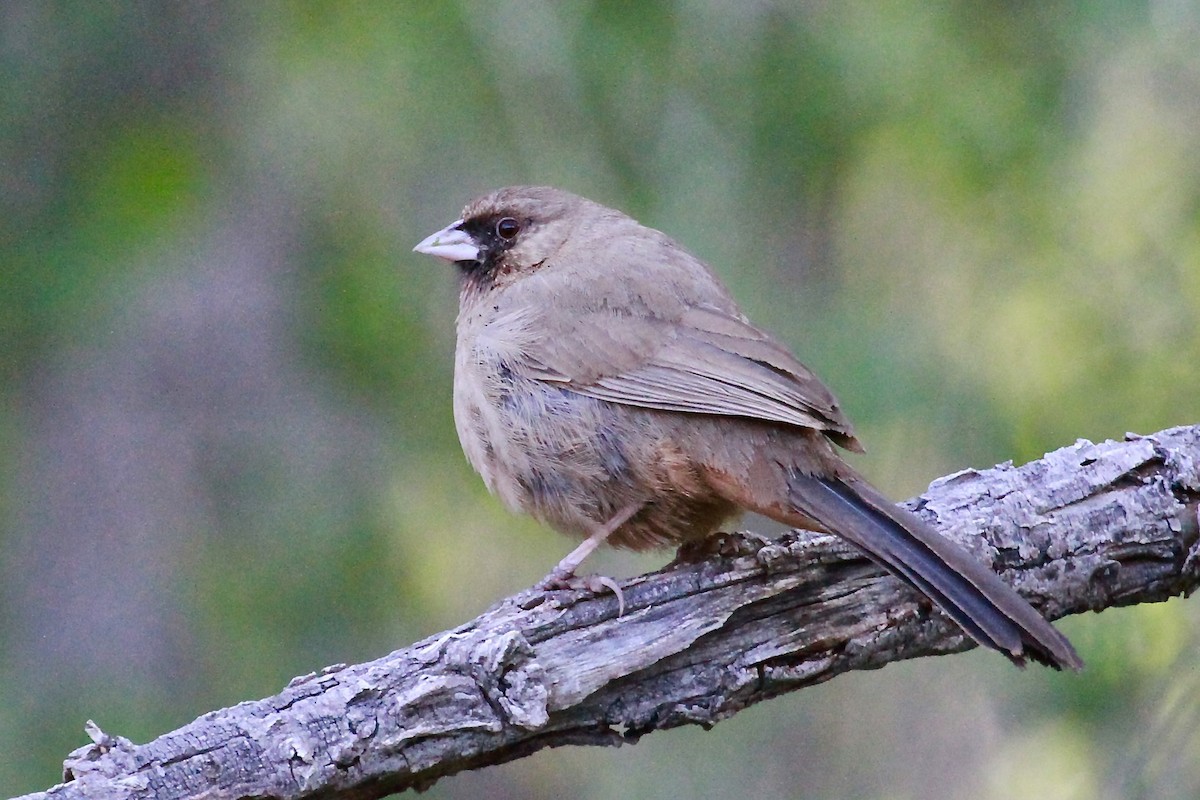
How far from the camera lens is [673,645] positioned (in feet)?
11.6

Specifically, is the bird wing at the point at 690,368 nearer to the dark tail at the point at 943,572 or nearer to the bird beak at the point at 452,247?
the dark tail at the point at 943,572

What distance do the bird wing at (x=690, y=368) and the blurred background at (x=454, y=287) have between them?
101 centimetres

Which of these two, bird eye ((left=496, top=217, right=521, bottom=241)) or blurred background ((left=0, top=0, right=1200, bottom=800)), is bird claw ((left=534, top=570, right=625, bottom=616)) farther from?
blurred background ((left=0, top=0, right=1200, bottom=800))

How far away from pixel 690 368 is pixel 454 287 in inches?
59.7

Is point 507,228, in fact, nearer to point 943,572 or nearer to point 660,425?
point 660,425

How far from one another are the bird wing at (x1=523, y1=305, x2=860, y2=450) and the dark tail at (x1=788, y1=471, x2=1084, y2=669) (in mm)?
300

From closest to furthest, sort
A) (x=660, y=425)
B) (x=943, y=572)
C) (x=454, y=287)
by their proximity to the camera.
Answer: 1. (x=943, y=572)
2. (x=660, y=425)
3. (x=454, y=287)

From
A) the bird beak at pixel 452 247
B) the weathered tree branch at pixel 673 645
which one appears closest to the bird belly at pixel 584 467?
the weathered tree branch at pixel 673 645

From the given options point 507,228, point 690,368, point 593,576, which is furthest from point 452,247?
point 593,576

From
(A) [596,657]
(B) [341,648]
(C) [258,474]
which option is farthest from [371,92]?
(A) [596,657]

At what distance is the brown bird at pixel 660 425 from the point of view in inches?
138

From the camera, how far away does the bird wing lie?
12.9 ft

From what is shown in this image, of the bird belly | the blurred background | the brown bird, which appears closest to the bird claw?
the brown bird

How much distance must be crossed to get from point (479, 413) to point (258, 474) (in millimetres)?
2068
